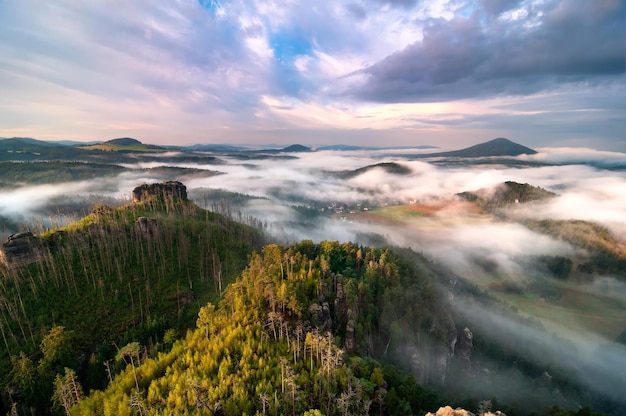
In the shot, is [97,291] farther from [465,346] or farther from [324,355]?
[465,346]

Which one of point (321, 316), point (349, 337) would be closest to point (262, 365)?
point (321, 316)

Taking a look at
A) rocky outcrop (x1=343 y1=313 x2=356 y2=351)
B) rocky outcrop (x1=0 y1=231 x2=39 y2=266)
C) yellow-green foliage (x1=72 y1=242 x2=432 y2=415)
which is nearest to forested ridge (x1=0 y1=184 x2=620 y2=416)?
yellow-green foliage (x1=72 y1=242 x2=432 y2=415)

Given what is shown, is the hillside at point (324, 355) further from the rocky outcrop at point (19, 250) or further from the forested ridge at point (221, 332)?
the rocky outcrop at point (19, 250)

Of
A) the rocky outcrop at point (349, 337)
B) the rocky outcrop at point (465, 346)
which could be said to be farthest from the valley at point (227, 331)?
the rocky outcrop at point (465, 346)

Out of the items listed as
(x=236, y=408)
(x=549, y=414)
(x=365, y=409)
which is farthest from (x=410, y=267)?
(x=236, y=408)

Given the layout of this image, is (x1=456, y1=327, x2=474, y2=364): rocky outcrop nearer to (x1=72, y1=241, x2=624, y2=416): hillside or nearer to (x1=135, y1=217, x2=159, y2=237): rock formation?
(x1=72, y1=241, x2=624, y2=416): hillside

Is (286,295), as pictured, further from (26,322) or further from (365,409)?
(26,322)
